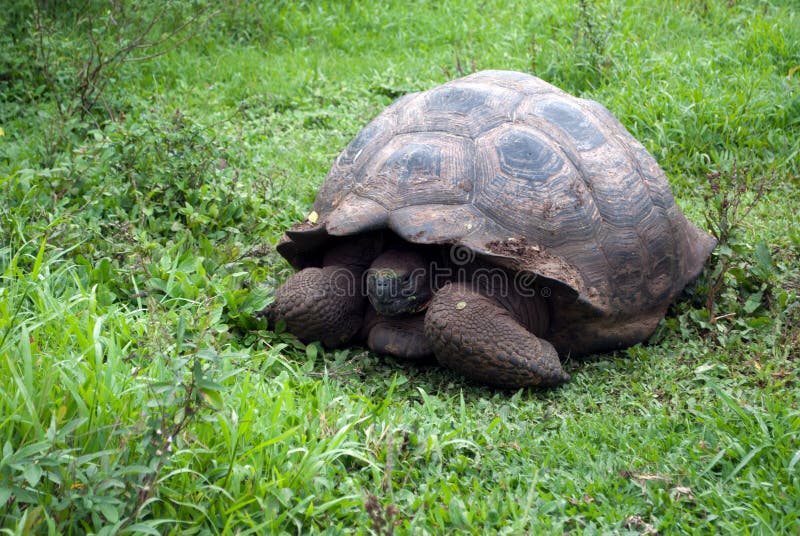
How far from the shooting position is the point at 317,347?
A: 3771 millimetres

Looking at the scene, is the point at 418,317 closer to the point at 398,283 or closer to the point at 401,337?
the point at 401,337

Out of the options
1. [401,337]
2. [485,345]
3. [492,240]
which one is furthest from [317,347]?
[492,240]

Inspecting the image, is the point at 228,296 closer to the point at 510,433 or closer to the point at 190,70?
the point at 510,433

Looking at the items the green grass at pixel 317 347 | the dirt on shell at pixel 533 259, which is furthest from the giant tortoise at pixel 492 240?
the green grass at pixel 317 347

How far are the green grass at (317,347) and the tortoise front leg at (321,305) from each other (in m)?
0.09

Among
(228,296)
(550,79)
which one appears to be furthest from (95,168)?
(550,79)

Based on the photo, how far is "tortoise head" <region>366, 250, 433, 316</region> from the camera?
3.53 meters

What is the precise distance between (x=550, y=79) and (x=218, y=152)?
2.62m

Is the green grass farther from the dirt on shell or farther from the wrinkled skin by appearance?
the dirt on shell

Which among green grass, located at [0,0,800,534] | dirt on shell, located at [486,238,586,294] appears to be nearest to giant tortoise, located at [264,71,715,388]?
dirt on shell, located at [486,238,586,294]

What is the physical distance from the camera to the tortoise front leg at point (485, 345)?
3363 mm

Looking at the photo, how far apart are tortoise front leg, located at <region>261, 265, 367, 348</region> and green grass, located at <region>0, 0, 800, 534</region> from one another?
0.28 feet

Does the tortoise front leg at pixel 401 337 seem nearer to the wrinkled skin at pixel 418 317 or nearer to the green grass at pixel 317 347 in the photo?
the wrinkled skin at pixel 418 317

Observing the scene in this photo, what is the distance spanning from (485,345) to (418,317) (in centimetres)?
47
